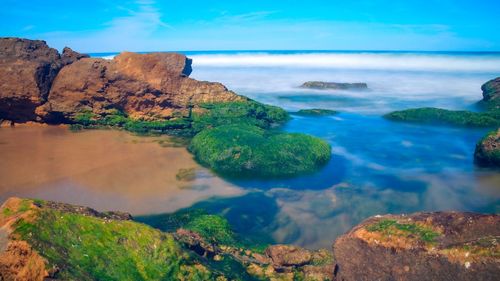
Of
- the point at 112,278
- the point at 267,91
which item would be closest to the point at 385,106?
the point at 267,91

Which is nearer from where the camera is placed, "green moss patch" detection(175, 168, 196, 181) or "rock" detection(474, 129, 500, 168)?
"green moss patch" detection(175, 168, 196, 181)

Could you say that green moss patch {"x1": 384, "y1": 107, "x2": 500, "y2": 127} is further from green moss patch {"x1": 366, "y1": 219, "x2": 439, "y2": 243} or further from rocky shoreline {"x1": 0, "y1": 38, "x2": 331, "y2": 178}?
green moss patch {"x1": 366, "y1": 219, "x2": 439, "y2": 243}

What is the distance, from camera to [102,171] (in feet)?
27.2

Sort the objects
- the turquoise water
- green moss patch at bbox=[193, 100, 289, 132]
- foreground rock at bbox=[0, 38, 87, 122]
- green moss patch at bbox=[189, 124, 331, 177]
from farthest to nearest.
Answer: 1. green moss patch at bbox=[193, 100, 289, 132]
2. foreground rock at bbox=[0, 38, 87, 122]
3. green moss patch at bbox=[189, 124, 331, 177]
4. the turquoise water

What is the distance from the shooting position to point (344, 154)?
420 inches

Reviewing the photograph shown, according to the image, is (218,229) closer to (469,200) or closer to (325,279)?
(325,279)

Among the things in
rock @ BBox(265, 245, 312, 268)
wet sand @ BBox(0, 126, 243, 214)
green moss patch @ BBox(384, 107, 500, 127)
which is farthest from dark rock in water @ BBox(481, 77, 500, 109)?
rock @ BBox(265, 245, 312, 268)

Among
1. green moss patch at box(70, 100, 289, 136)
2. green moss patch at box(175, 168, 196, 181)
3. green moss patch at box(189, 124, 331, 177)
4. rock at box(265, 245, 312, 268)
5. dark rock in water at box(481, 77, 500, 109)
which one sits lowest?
rock at box(265, 245, 312, 268)

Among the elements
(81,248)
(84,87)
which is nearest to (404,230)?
(81,248)

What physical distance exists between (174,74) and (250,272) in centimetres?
1008

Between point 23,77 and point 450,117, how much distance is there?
51.5 ft

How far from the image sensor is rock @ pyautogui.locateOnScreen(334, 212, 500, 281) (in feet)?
10.8

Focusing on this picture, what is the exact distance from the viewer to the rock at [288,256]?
4656 mm

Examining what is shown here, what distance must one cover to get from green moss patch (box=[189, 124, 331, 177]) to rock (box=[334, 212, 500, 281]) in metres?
4.45
